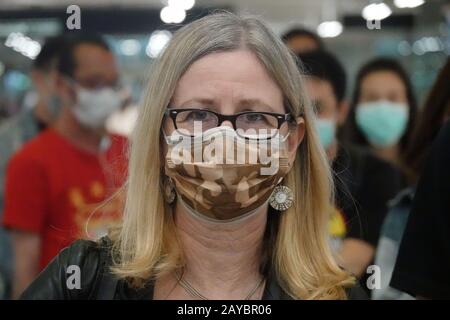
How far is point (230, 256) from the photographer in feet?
4.81

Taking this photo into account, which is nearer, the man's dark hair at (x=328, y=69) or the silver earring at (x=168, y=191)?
the silver earring at (x=168, y=191)

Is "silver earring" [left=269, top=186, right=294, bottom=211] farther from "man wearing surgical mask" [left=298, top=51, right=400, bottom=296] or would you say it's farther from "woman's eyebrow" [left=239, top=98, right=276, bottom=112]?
"man wearing surgical mask" [left=298, top=51, right=400, bottom=296]

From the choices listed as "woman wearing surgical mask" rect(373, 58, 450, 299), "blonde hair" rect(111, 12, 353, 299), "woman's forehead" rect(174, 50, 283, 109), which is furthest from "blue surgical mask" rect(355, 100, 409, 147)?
"woman's forehead" rect(174, 50, 283, 109)

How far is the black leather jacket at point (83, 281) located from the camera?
137 cm

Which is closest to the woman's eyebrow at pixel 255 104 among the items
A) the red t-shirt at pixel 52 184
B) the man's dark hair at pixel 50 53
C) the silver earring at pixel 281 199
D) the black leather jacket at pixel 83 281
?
the silver earring at pixel 281 199

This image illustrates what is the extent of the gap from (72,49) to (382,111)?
4.32 feet

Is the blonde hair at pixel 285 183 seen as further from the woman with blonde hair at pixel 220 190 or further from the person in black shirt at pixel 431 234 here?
the person in black shirt at pixel 431 234

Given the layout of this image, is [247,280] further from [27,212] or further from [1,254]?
[1,254]

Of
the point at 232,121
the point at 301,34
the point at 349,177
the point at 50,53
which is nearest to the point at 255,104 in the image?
the point at 232,121

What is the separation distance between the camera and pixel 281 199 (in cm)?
150

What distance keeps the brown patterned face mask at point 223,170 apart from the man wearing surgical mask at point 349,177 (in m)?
0.60

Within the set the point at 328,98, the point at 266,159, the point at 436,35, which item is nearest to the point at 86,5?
the point at 266,159

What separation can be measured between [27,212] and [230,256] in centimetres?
112

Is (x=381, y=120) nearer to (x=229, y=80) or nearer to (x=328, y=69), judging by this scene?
(x=328, y=69)
